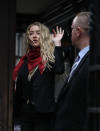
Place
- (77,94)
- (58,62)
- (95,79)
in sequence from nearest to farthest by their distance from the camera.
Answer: (95,79), (77,94), (58,62)

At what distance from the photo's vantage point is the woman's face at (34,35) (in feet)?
18.1

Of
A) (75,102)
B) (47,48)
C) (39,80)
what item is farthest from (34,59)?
(75,102)

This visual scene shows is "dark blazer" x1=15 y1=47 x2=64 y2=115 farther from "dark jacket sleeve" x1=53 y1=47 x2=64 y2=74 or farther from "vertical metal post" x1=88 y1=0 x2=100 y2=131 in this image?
"vertical metal post" x1=88 y1=0 x2=100 y2=131

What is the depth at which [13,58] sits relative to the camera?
658 cm

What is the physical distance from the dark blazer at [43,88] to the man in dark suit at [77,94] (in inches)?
41.1

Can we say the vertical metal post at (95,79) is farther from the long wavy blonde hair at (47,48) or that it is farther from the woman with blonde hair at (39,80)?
the long wavy blonde hair at (47,48)

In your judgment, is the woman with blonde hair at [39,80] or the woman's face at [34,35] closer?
the woman with blonde hair at [39,80]

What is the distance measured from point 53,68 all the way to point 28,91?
0.36 metres

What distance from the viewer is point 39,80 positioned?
5262 mm

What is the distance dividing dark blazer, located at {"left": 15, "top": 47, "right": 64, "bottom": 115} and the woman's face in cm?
36

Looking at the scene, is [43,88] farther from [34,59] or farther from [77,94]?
[77,94]

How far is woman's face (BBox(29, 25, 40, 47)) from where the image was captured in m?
5.52

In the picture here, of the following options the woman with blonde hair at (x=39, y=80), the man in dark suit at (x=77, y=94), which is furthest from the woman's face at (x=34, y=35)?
the man in dark suit at (x=77, y=94)

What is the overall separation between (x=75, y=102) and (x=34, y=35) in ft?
6.01
